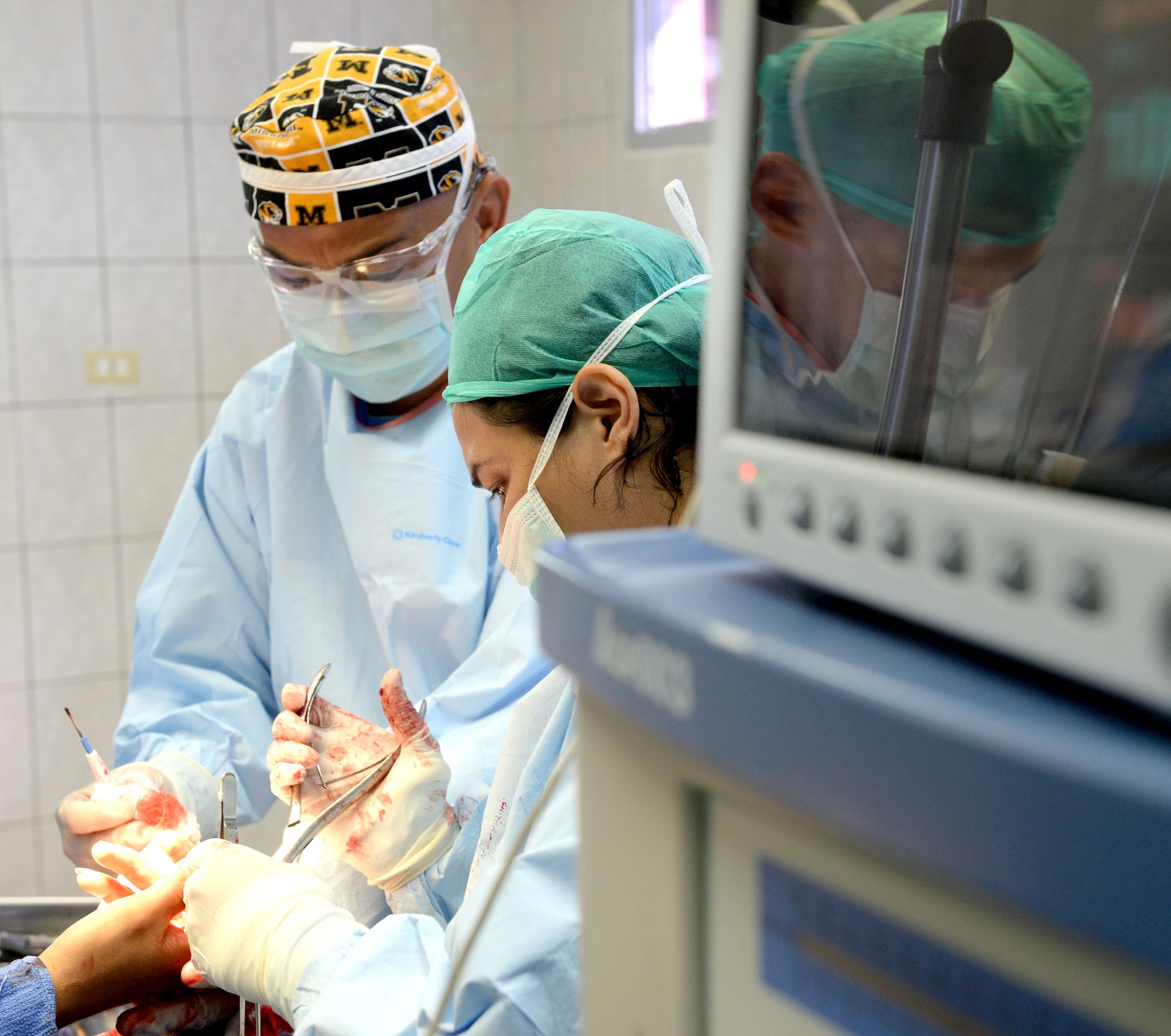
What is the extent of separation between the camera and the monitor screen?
47cm

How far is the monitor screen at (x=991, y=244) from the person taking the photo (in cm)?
47

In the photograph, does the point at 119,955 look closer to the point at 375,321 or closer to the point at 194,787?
the point at 194,787

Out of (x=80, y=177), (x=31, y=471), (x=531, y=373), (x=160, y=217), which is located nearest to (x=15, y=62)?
(x=80, y=177)

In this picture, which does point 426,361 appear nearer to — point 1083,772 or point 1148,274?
point 1148,274

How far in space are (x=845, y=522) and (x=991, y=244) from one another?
29 centimetres

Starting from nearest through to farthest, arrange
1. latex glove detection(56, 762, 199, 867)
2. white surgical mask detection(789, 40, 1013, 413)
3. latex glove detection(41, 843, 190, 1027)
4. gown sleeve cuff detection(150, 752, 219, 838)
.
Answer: white surgical mask detection(789, 40, 1013, 413), latex glove detection(41, 843, 190, 1027), latex glove detection(56, 762, 199, 867), gown sleeve cuff detection(150, 752, 219, 838)

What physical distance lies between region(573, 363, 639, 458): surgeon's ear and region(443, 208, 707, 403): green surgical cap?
4 centimetres

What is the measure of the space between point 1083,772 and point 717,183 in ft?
1.05

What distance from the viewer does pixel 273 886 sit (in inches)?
42.4

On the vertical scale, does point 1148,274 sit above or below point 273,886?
above

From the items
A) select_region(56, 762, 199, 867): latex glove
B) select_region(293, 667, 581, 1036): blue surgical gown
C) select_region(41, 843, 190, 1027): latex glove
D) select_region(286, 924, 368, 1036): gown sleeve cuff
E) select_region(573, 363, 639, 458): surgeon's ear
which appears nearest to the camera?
select_region(293, 667, 581, 1036): blue surgical gown

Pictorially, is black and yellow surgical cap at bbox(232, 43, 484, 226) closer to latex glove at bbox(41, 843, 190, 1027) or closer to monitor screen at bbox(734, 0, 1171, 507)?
latex glove at bbox(41, 843, 190, 1027)

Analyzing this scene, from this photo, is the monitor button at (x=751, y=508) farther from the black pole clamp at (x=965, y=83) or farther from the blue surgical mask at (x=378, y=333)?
the blue surgical mask at (x=378, y=333)

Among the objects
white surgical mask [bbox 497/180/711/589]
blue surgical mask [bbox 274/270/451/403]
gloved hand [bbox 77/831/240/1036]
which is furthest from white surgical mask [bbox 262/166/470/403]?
gloved hand [bbox 77/831/240/1036]
